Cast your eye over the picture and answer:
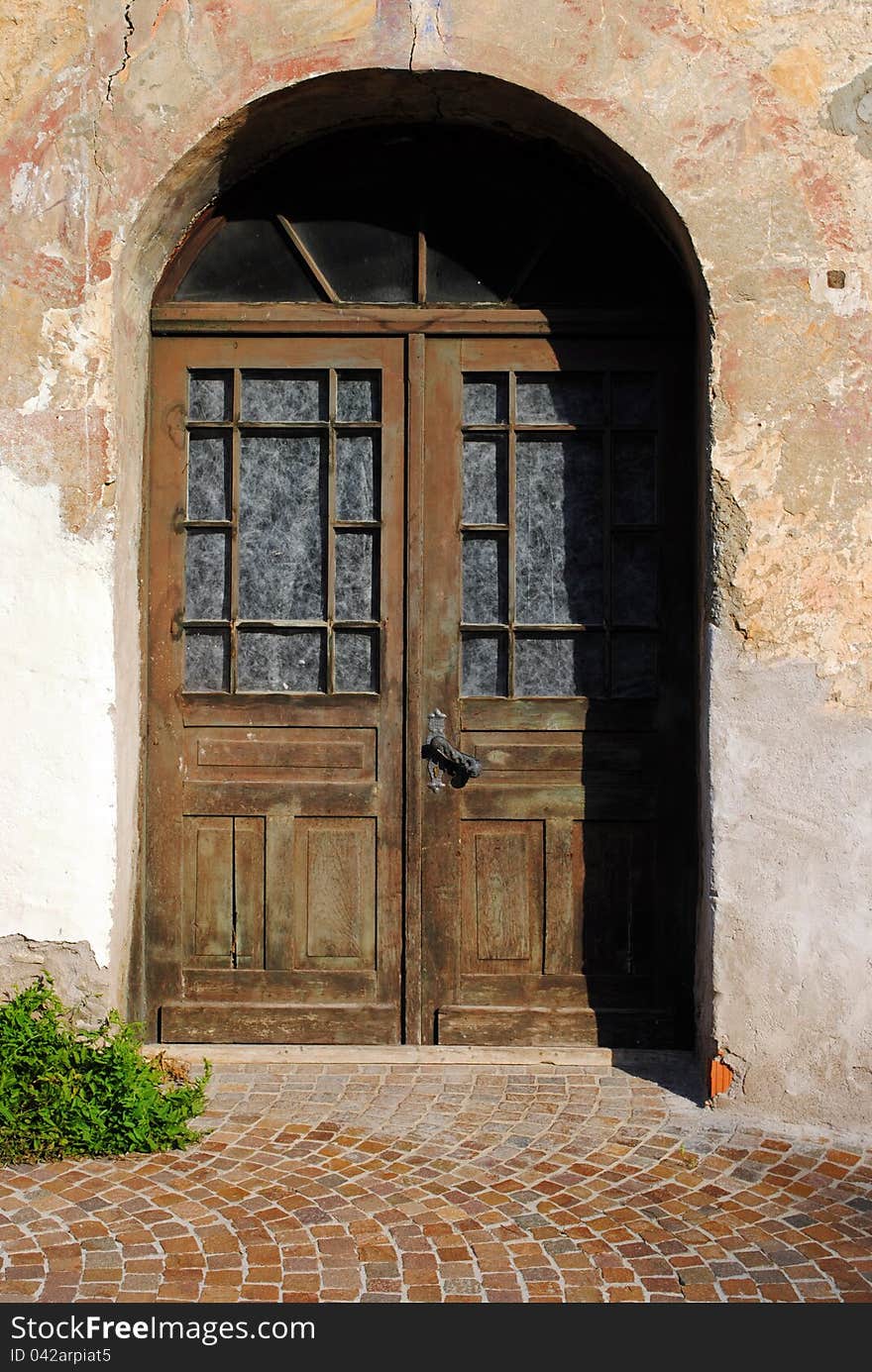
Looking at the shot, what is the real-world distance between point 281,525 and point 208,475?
1.15 feet

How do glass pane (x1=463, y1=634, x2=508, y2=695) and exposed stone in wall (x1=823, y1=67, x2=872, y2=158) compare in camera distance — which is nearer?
exposed stone in wall (x1=823, y1=67, x2=872, y2=158)

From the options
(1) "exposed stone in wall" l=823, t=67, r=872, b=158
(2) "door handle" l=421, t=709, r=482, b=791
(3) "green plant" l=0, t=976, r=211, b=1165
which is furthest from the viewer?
(2) "door handle" l=421, t=709, r=482, b=791

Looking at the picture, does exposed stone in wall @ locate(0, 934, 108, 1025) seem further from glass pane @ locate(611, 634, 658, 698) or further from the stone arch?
glass pane @ locate(611, 634, 658, 698)

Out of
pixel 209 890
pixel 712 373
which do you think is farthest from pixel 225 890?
pixel 712 373

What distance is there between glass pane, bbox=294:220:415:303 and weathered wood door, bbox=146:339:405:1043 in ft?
0.76

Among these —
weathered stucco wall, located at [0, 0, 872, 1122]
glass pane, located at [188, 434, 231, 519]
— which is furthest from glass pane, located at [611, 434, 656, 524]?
glass pane, located at [188, 434, 231, 519]

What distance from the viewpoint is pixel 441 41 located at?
4.12 meters

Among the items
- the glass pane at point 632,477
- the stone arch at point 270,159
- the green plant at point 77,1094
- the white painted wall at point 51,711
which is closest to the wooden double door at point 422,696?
the glass pane at point 632,477

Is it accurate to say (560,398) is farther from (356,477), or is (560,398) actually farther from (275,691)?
(275,691)

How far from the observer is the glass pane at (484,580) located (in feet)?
15.1

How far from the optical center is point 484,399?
4.60 metres

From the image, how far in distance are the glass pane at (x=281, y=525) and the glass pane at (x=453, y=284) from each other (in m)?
0.73

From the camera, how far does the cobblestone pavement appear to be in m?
2.94

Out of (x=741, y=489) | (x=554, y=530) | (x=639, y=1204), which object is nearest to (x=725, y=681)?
(x=741, y=489)
